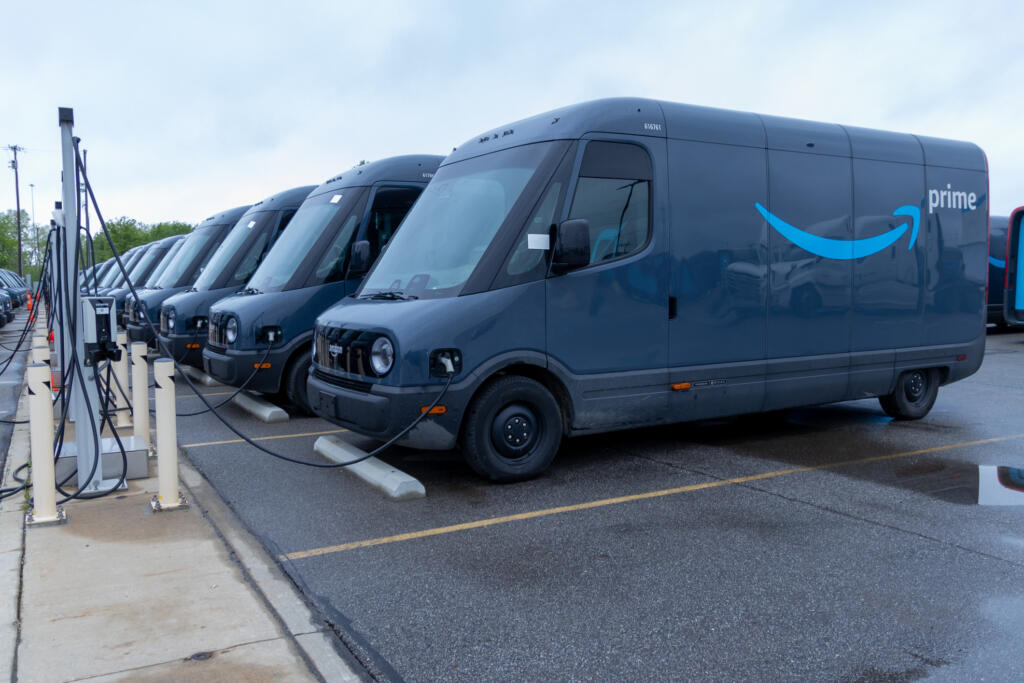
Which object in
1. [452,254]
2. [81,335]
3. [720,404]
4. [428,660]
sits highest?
[452,254]

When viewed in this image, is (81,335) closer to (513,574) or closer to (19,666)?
(19,666)

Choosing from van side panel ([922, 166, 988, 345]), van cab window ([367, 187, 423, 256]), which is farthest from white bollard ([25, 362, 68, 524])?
van side panel ([922, 166, 988, 345])

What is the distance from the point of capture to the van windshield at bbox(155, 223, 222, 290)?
46.7 ft

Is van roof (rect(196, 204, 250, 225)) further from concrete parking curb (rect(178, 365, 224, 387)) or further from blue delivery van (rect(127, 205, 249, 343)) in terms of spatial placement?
concrete parking curb (rect(178, 365, 224, 387))

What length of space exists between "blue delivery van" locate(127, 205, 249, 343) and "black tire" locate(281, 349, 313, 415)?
6127mm

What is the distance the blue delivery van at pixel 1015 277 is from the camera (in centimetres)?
407

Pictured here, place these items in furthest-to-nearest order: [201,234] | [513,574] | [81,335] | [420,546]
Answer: [201,234]
[81,335]
[420,546]
[513,574]

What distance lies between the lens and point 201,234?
1458 centimetres

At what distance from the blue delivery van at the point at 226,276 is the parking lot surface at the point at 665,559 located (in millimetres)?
3673

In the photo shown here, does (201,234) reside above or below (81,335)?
above

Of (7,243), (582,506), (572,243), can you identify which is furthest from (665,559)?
(7,243)

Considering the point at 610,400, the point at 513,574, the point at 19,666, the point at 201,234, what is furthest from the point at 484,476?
the point at 201,234

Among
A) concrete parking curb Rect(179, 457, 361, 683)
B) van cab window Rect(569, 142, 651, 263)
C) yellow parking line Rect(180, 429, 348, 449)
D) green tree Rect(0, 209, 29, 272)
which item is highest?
green tree Rect(0, 209, 29, 272)

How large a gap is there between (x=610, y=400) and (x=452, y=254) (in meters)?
1.67
